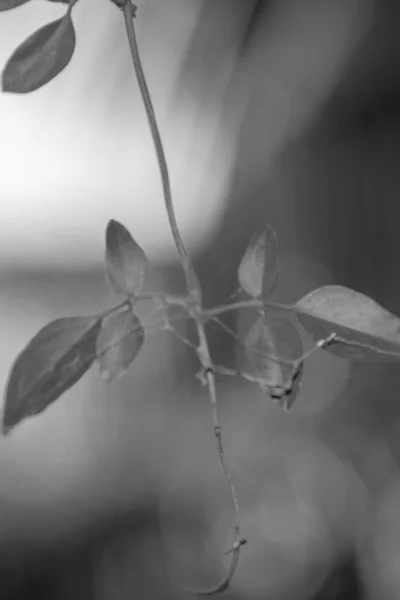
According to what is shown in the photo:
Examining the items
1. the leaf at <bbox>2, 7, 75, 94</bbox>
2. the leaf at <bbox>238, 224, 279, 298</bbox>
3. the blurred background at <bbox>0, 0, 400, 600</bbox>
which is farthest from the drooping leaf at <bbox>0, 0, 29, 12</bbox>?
the blurred background at <bbox>0, 0, 400, 600</bbox>

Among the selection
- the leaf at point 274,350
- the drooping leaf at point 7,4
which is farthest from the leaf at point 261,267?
the drooping leaf at point 7,4

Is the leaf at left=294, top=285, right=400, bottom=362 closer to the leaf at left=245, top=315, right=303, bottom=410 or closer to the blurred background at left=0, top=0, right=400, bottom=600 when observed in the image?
the leaf at left=245, top=315, right=303, bottom=410

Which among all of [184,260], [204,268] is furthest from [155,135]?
[204,268]

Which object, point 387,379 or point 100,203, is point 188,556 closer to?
point 387,379

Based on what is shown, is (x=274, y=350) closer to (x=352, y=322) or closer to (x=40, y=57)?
(x=352, y=322)

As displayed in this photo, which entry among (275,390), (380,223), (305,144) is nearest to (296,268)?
(380,223)

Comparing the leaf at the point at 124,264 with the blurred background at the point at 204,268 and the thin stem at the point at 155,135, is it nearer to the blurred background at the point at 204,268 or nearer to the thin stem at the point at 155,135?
the thin stem at the point at 155,135
